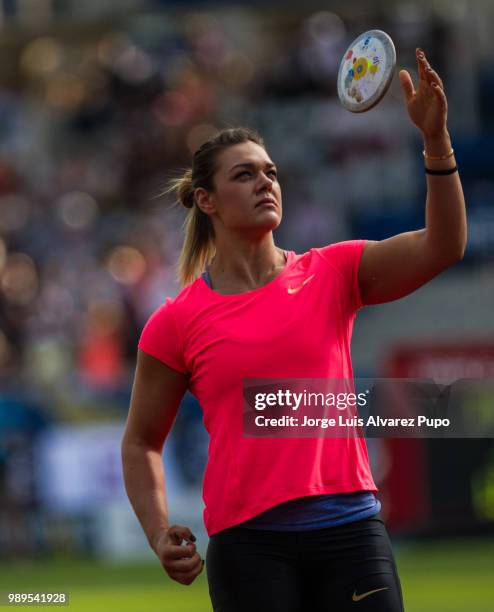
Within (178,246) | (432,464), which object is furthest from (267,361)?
(178,246)

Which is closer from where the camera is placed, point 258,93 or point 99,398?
point 99,398

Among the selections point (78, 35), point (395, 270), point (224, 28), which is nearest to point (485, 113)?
point (224, 28)

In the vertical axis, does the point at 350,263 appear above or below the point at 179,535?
above

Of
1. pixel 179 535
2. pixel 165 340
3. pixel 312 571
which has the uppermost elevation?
pixel 165 340

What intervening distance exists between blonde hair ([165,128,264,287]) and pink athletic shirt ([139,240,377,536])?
0.35 meters

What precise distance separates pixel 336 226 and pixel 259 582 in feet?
36.0

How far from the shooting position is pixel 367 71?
4.19 meters

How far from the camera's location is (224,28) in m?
18.8

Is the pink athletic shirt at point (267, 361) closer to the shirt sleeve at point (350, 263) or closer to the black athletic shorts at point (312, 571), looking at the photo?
the shirt sleeve at point (350, 263)

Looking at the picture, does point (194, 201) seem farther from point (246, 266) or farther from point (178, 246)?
point (178, 246)

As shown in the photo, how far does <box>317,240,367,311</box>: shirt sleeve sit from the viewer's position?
4223 mm

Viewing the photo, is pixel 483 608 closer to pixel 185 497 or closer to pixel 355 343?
pixel 185 497

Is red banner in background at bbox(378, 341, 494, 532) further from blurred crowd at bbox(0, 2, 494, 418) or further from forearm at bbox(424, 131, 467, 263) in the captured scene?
forearm at bbox(424, 131, 467, 263)

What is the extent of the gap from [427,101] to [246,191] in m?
0.76
